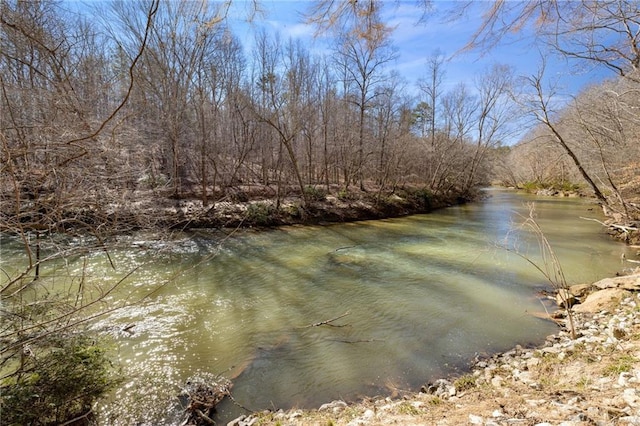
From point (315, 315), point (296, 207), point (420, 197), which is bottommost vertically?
point (315, 315)

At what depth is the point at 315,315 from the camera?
5812 mm

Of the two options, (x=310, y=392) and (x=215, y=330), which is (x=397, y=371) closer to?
(x=310, y=392)

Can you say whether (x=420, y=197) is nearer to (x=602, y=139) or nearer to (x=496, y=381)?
(x=602, y=139)

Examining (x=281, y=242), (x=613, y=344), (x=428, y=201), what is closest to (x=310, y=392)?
(x=613, y=344)

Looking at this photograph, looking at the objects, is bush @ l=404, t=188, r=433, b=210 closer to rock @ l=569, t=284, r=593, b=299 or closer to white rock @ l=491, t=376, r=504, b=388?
rock @ l=569, t=284, r=593, b=299

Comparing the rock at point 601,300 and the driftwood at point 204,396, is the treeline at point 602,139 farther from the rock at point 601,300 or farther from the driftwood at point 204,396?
the driftwood at point 204,396

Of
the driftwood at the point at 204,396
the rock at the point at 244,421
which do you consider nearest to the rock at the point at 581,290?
the rock at the point at 244,421

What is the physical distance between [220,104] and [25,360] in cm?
1710

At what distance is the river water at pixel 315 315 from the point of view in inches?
153

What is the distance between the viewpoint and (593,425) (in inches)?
69.2

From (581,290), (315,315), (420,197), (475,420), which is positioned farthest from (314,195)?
(475,420)

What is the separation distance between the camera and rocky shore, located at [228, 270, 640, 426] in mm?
2057

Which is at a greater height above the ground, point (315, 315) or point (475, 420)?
point (475, 420)

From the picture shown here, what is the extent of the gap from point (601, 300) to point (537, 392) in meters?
4.29
